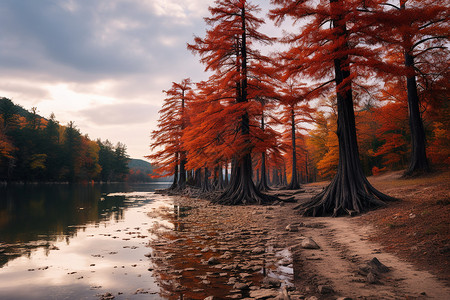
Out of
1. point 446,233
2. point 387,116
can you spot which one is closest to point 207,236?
point 446,233

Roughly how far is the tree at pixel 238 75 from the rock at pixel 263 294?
12.1 m

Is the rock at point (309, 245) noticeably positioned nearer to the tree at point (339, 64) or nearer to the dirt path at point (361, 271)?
the dirt path at point (361, 271)

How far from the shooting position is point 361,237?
6750mm

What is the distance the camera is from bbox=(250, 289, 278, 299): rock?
3.77 metres

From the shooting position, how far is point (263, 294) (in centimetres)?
385

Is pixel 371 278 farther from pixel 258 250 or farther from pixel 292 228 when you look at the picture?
pixel 292 228

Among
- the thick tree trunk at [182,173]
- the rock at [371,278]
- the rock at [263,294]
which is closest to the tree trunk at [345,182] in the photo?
the rock at [371,278]

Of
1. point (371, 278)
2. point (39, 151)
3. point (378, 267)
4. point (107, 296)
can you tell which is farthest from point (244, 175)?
point (39, 151)

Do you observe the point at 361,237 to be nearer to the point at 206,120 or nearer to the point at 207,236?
the point at 207,236

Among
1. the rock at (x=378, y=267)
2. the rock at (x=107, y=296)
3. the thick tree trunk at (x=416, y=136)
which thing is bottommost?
the rock at (x=107, y=296)

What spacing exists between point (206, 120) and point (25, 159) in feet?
167

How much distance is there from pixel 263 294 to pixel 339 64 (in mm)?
10763

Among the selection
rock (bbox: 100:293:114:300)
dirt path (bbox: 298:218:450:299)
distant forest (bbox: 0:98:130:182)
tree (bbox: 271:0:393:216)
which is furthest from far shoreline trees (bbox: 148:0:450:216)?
distant forest (bbox: 0:98:130:182)

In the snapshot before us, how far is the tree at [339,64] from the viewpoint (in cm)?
991
